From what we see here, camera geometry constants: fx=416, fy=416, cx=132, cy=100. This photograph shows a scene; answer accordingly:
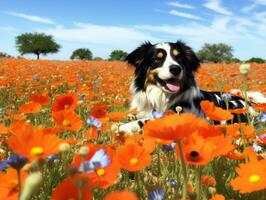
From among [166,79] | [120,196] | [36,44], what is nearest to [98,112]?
[120,196]

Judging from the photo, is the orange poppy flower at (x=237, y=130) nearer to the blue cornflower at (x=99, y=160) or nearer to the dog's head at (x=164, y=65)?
the blue cornflower at (x=99, y=160)

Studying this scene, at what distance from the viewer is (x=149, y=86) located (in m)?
6.52

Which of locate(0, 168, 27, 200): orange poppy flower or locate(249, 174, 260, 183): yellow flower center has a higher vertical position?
locate(249, 174, 260, 183): yellow flower center

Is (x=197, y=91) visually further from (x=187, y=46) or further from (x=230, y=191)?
(x=230, y=191)

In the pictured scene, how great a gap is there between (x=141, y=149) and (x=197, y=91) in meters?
4.96

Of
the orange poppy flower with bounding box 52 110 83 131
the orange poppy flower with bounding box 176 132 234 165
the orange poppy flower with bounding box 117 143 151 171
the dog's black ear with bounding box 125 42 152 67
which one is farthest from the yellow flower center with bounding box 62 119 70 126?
the dog's black ear with bounding box 125 42 152 67

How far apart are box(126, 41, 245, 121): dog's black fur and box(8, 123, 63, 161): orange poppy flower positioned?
4.79m

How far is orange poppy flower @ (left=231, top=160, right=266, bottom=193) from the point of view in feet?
4.77

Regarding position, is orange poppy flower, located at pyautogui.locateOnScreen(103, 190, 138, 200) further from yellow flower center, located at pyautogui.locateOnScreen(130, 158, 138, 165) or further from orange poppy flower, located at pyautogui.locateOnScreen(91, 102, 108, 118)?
orange poppy flower, located at pyautogui.locateOnScreen(91, 102, 108, 118)

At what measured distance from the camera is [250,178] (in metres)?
1.53

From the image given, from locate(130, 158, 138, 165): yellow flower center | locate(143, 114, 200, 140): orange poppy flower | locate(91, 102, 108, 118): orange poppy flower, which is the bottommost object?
locate(91, 102, 108, 118): orange poppy flower

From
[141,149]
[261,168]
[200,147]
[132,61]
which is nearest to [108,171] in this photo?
[141,149]

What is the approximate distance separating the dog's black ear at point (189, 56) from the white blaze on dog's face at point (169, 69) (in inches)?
12.7

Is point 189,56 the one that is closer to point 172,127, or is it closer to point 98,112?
point 98,112
